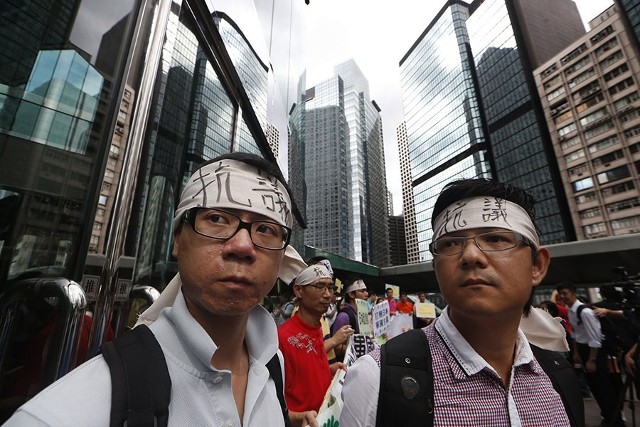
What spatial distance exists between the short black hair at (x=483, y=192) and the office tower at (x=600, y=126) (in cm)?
6265

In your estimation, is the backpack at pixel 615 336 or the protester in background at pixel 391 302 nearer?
the backpack at pixel 615 336

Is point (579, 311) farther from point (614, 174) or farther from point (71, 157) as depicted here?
point (614, 174)

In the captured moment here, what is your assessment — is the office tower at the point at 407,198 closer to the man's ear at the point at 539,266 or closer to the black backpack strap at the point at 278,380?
the man's ear at the point at 539,266

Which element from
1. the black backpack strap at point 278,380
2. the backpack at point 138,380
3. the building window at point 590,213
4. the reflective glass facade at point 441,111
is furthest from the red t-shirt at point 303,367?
the reflective glass facade at point 441,111

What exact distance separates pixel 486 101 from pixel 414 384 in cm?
8392

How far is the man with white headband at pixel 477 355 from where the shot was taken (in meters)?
1.21

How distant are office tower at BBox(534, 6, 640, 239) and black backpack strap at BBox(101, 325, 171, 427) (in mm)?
64322

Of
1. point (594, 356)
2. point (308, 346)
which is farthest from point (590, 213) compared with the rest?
point (308, 346)

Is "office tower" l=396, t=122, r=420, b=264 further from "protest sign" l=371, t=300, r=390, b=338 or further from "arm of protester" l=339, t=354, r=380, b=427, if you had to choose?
"arm of protester" l=339, t=354, r=380, b=427

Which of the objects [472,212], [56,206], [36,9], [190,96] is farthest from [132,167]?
[190,96]

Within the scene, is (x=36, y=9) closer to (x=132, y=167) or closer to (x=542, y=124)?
(x=132, y=167)

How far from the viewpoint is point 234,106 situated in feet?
14.8

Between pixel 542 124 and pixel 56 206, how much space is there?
74.3 metres

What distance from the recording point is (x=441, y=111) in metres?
84.3
